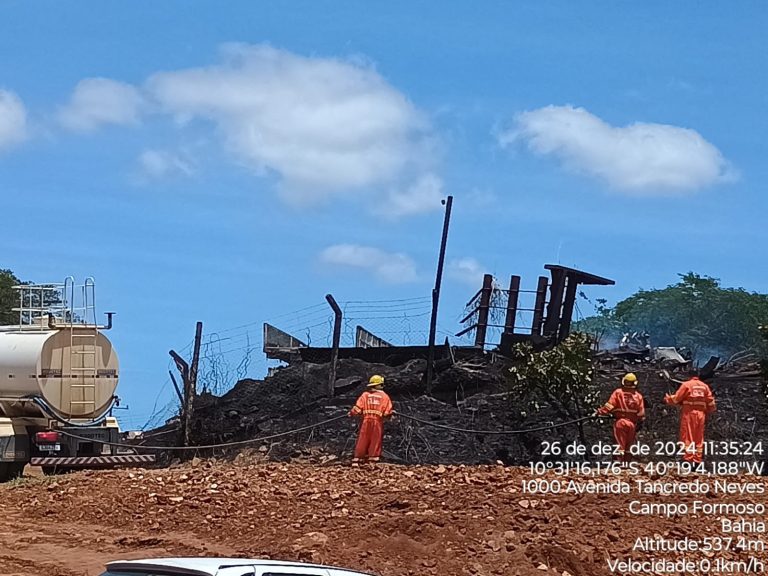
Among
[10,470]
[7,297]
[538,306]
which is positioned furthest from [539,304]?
[7,297]

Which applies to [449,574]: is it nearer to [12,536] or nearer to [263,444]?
[12,536]

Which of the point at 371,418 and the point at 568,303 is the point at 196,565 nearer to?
the point at 371,418

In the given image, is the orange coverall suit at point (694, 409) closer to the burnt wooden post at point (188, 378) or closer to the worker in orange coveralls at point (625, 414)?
the worker in orange coveralls at point (625, 414)

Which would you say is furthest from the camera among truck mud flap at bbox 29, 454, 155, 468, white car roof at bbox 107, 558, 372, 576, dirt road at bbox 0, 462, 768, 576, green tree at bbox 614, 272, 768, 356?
green tree at bbox 614, 272, 768, 356

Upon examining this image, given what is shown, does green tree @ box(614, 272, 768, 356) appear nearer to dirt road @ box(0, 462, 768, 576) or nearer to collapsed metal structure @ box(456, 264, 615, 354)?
collapsed metal structure @ box(456, 264, 615, 354)

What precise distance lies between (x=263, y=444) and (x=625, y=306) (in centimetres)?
3427

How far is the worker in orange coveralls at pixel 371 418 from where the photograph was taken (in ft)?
61.3

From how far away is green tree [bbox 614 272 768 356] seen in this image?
44.0m

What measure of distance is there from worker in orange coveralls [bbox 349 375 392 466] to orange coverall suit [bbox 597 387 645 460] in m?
3.35

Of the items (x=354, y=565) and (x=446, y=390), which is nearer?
(x=354, y=565)

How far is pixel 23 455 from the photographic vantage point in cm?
2064

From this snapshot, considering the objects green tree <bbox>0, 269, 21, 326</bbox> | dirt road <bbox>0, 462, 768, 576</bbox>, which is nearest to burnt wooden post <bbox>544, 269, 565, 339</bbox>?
dirt road <bbox>0, 462, 768, 576</bbox>

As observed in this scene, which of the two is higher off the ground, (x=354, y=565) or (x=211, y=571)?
(x=211, y=571)

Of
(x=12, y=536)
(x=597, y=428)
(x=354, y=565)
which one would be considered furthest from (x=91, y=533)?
(x=597, y=428)
